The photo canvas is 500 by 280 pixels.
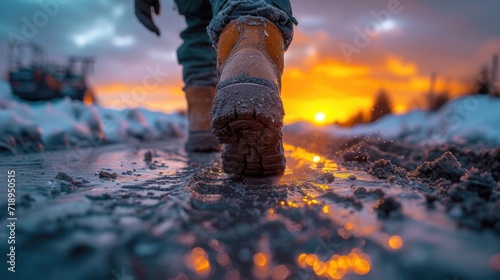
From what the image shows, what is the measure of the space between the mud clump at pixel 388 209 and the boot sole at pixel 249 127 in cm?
48

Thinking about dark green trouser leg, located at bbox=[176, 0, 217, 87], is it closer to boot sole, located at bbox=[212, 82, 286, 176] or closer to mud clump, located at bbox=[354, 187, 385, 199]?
boot sole, located at bbox=[212, 82, 286, 176]

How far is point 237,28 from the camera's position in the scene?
1.41m

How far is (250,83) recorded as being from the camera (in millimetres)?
1190

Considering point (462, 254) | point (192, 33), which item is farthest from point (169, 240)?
point (192, 33)

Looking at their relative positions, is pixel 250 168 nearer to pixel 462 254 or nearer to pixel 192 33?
pixel 462 254

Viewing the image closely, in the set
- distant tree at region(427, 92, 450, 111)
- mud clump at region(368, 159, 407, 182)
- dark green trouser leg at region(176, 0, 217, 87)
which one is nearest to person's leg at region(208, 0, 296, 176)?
mud clump at region(368, 159, 407, 182)

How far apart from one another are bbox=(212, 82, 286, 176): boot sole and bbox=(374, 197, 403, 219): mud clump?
48 cm

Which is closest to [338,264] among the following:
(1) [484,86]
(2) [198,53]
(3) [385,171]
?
(3) [385,171]

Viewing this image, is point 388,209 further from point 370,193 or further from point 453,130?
point 453,130

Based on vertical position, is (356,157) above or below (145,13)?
below

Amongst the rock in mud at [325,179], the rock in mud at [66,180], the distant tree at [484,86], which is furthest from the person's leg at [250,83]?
the distant tree at [484,86]

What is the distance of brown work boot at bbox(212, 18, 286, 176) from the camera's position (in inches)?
45.0

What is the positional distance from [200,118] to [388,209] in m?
1.77

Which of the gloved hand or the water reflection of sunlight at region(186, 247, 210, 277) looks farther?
the gloved hand
